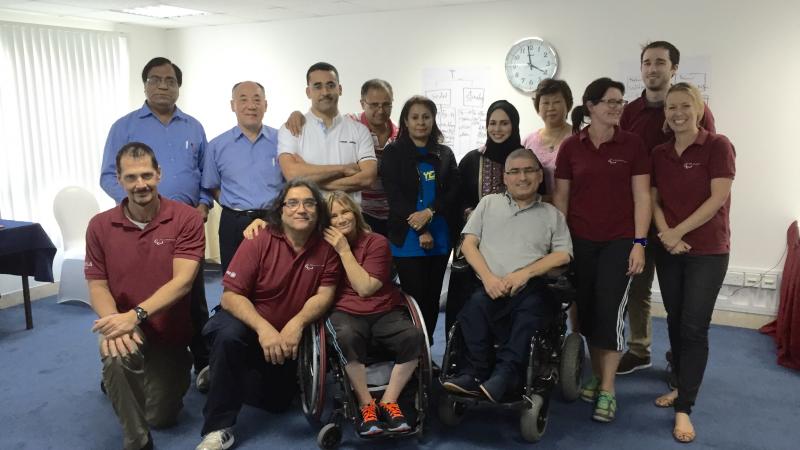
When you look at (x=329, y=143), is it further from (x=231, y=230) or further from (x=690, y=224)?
(x=690, y=224)

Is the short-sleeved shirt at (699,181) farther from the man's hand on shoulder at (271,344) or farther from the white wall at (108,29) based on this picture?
the white wall at (108,29)

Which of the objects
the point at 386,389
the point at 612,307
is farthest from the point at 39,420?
the point at 612,307

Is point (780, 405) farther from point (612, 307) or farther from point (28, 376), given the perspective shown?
point (28, 376)

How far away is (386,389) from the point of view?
2.69 meters

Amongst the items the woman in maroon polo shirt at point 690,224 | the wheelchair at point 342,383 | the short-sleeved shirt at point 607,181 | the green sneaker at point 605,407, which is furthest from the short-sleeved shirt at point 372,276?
the woman in maroon polo shirt at point 690,224

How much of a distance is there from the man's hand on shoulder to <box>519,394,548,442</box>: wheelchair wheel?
105cm

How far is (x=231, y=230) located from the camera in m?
3.24

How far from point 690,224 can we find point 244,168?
7.03ft

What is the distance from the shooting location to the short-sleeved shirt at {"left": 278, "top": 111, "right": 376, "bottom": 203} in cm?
314


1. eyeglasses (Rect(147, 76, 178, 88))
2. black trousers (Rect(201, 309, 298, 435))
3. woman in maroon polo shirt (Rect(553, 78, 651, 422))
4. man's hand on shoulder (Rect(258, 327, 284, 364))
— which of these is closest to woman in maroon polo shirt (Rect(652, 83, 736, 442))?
woman in maroon polo shirt (Rect(553, 78, 651, 422))

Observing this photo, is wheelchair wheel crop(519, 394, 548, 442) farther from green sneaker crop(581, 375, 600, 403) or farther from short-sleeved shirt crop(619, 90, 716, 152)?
short-sleeved shirt crop(619, 90, 716, 152)

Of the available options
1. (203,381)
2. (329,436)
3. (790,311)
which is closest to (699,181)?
(790,311)

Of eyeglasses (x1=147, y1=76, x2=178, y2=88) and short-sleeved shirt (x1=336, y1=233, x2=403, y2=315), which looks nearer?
short-sleeved shirt (x1=336, y1=233, x2=403, y2=315)

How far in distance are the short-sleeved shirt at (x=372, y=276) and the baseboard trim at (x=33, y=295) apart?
11.6 ft
